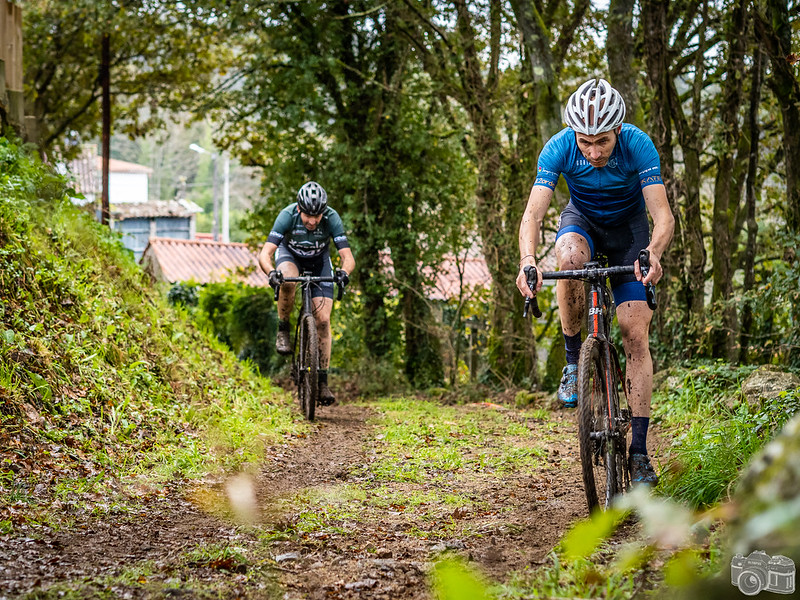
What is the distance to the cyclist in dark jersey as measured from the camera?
8.61 meters

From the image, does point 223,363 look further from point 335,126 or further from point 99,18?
point 99,18

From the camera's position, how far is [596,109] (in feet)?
13.9

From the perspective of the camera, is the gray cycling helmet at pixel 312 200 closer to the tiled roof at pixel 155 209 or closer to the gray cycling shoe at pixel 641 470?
the gray cycling shoe at pixel 641 470

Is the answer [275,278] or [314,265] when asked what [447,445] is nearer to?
[275,278]

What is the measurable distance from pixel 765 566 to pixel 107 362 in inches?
231

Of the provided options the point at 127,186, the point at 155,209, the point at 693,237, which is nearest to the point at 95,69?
the point at 693,237

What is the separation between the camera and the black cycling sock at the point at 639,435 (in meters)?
4.27

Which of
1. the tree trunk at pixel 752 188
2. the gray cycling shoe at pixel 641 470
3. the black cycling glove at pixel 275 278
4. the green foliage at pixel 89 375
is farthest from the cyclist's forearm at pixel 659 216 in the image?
the tree trunk at pixel 752 188

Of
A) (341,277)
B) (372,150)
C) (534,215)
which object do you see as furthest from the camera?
(372,150)

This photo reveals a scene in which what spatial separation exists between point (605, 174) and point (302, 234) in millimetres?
4958

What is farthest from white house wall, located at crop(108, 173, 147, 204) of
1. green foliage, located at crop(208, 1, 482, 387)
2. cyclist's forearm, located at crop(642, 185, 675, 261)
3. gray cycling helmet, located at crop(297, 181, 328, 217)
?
cyclist's forearm, located at crop(642, 185, 675, 261)

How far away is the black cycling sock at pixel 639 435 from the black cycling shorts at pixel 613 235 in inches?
27.7

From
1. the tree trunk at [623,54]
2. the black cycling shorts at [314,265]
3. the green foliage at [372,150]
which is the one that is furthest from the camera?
the green foliage at [372,150]

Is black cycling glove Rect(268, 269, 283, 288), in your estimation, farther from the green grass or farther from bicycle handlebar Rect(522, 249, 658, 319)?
bicycle handlebar Rect(522, 249, 658, 319)
